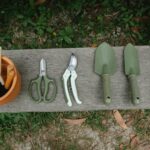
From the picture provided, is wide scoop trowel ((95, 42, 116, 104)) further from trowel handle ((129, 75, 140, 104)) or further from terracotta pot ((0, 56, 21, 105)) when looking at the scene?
terracotta pot ((0, 56, 21, 105))

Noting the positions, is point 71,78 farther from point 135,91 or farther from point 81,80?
point 135,91

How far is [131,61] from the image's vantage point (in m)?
1.38

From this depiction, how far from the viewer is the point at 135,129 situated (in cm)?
201

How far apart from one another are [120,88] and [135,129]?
69 centimetres

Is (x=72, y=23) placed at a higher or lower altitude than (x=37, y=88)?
higher

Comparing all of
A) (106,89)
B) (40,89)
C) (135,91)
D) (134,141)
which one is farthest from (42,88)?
(134,141)

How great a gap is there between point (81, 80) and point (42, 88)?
6.0 inches

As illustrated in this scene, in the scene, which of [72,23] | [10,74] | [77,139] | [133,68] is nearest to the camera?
[10,74]

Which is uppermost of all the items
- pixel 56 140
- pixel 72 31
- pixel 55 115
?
pixel 72 31

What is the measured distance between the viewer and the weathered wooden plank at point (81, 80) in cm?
139

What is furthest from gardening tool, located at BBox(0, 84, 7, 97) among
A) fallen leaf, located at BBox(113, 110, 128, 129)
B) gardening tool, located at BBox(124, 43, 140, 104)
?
fallen leaf, located at BBox(113, 110, 128, 129)

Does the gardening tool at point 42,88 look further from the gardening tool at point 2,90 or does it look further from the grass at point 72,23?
the grass at point 72,23

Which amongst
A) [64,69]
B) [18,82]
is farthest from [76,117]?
[18,82]

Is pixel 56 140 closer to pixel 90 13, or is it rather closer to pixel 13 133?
pixel 13 133
